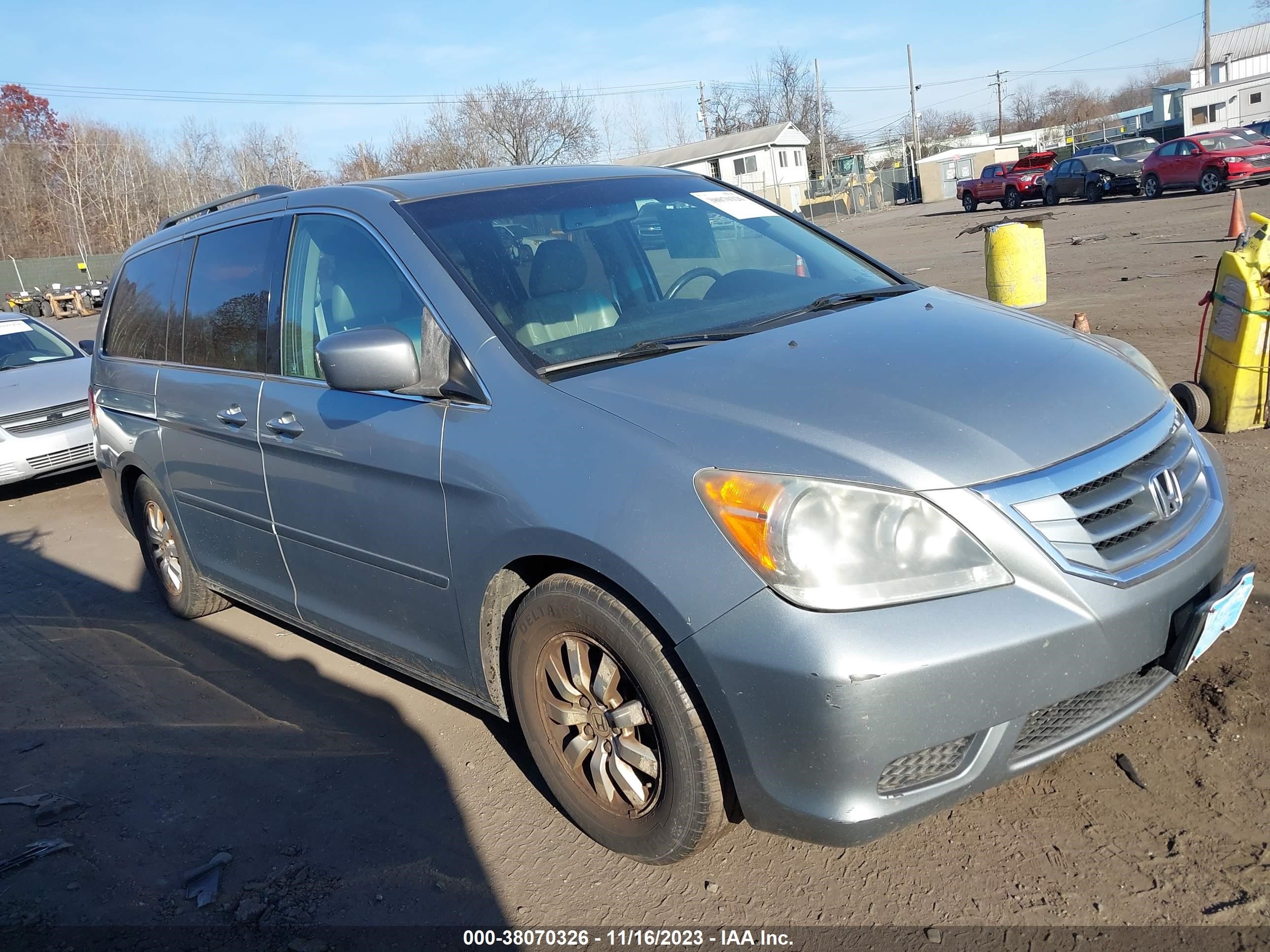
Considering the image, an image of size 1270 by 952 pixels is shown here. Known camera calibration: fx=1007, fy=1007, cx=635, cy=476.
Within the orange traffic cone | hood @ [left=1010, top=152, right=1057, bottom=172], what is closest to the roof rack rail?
the orange traffic cone

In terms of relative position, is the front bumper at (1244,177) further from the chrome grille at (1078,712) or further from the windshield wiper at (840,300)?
the chrome grille at (1078,712)

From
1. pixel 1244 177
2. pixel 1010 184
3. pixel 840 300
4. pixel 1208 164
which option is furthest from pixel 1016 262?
pixel 1010 184

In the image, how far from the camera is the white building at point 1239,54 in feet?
229

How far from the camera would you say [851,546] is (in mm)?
2227

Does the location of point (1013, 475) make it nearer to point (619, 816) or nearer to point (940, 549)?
point (940, 549)

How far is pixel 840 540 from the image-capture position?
87.9 inches

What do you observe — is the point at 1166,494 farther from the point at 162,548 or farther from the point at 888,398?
the point at 162,548

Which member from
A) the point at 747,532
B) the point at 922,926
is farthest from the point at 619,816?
the point at 747,532

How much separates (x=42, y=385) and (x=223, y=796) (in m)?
7.08

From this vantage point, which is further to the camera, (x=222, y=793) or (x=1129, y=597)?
(x=222, y=793)

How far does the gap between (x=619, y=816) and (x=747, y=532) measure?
0.99 m

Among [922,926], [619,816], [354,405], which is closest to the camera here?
[922,926]

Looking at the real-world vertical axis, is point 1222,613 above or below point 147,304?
below

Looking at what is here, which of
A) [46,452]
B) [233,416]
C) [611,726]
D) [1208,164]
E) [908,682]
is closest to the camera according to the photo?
[908,682]
